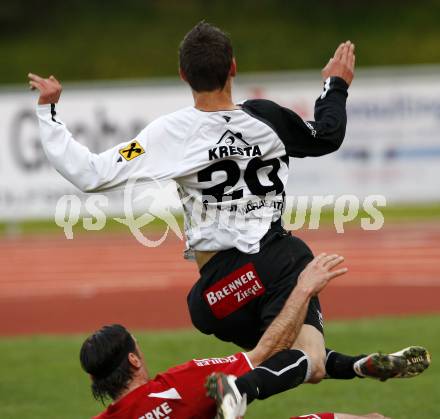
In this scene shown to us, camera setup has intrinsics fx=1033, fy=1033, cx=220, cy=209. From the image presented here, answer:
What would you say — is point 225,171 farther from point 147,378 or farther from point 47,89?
point 147,378

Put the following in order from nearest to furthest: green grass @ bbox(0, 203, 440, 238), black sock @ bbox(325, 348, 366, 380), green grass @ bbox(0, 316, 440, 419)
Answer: black sock @ bbox(325, 348, 366, 380) → green grass @ bbox(0, 316, 440, 419) → green grass @ bbox(0, 203, 440, 238)

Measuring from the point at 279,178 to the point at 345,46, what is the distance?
0.89m

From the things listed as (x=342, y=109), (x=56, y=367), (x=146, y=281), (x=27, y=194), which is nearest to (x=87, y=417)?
(x=56, y=367)

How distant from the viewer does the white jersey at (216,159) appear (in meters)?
5.20

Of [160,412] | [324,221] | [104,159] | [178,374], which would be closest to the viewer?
[160,412]

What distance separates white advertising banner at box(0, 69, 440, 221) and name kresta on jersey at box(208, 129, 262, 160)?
43.2 feet

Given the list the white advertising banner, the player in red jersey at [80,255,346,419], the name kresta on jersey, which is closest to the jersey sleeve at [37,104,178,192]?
the name kresta on jersey

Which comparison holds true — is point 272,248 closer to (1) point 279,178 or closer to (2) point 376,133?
(1) point 279,178

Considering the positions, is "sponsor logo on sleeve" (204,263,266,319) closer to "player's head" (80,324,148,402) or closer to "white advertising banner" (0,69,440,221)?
"player's head" (80,324,148,402)

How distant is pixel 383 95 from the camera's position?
61.9ft

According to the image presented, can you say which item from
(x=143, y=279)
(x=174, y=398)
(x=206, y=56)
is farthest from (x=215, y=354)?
(x=143, y=279)

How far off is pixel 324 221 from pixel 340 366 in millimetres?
14286

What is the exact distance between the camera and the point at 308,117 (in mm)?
18500

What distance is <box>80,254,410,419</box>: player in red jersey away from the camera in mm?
4949
